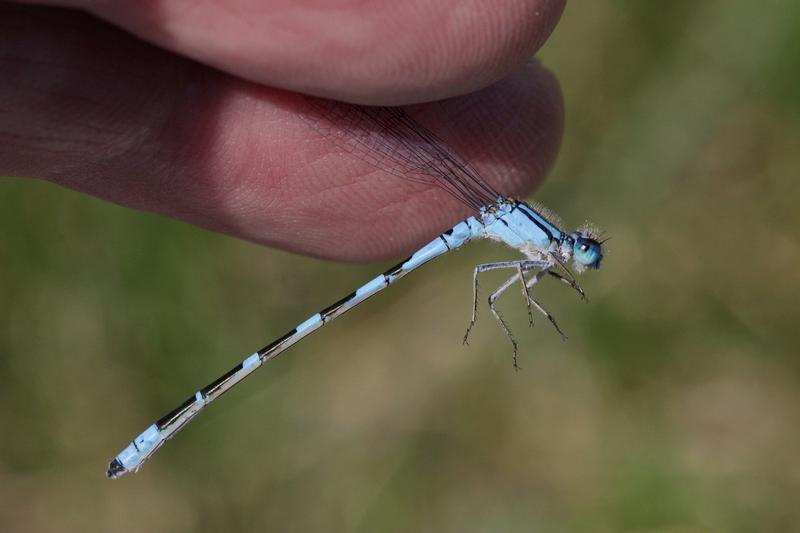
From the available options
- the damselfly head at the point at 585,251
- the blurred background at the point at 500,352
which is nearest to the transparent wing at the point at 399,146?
the damselfly head at the point at 585,251

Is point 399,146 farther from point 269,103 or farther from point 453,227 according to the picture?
point 269,103

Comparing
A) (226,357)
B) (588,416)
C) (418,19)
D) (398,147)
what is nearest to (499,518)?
(588,416)

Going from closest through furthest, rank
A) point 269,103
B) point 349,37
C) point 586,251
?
point 349,37 < point 269,103 < point 586,251

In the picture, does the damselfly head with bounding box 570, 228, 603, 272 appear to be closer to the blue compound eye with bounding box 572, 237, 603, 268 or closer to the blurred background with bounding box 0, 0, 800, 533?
the blue compound eye with bounding box 572, 237, 603, 268

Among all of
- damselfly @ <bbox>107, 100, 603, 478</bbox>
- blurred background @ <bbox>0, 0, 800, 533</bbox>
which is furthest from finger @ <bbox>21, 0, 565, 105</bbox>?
blurred background @ <bbox>0, 0, 800, 533</bbox>

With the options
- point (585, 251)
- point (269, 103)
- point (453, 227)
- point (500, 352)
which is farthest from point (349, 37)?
point (500, 352)
